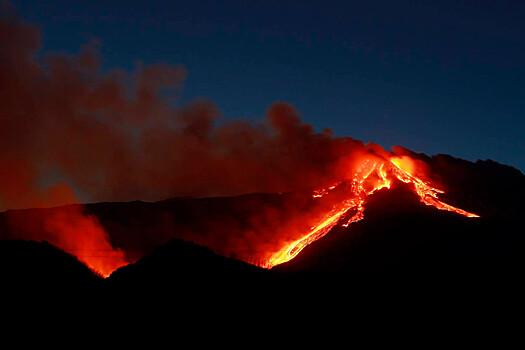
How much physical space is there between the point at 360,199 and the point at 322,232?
20.0ft

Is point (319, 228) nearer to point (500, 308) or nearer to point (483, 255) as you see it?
point (483, 255)

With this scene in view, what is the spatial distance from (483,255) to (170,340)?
54.6 ft

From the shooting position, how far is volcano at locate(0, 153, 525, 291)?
28875mm

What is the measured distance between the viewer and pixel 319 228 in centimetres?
4312

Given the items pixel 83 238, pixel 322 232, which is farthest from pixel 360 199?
pixel 83 238

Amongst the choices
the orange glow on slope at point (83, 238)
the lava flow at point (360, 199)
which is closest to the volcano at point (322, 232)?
the lava flow at point (360, 199)

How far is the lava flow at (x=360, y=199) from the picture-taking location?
4069cm

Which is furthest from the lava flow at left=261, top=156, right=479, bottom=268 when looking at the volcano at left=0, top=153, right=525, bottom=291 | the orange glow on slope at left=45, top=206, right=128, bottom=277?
the orange glow on slope at left=45, top=206, right=128, bottom=277

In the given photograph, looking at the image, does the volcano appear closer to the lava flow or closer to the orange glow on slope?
the lava flow

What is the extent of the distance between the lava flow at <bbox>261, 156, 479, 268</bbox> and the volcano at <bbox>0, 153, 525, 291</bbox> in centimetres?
11

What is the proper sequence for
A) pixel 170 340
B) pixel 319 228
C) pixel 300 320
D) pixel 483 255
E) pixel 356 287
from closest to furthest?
pixel 170 340, pixel 300 320, pixel 356 287, pixel 483 255, pixel 319 228

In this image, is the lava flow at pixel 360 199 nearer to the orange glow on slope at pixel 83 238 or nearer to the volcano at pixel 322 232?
the volcano at pixel 322 232

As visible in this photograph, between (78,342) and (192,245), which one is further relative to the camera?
(192,245)

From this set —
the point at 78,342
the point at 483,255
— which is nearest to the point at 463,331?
the point at 483,255
